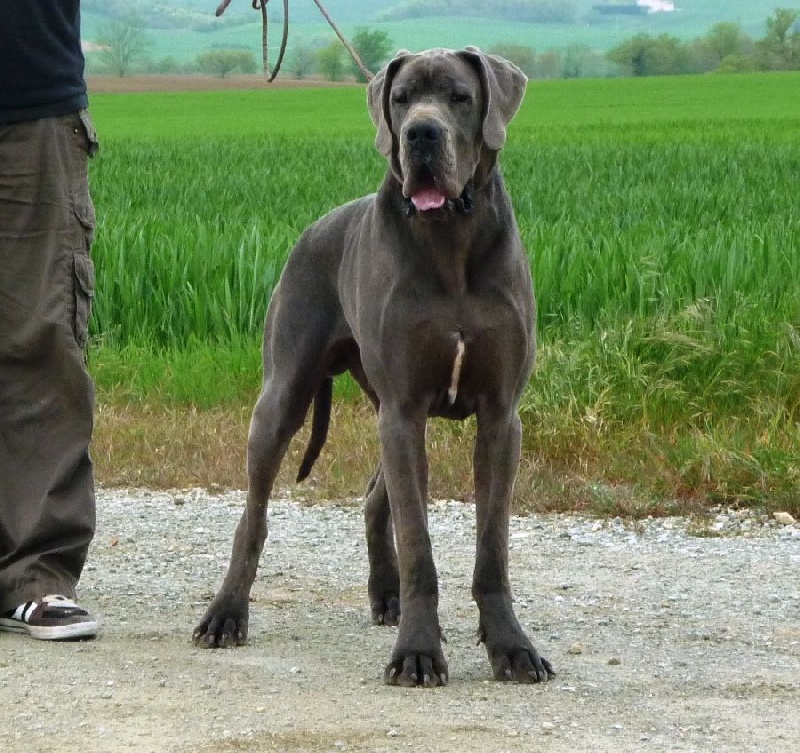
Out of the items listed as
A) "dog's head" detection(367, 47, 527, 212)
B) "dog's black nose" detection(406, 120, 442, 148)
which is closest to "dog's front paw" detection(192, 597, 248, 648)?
"dog's head" detection(367, 47, 527, 212)

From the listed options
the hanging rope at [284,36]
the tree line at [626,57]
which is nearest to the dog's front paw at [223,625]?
the hanging rope at [284,36]

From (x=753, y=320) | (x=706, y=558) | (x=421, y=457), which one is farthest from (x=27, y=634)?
(x=753, y=320)

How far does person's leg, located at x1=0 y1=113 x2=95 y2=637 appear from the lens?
192 inches

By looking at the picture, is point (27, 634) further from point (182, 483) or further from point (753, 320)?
point (753, 320)

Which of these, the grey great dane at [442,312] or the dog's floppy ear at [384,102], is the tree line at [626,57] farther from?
the grey great dane at [442,312]

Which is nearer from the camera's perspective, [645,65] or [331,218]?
[331,218]

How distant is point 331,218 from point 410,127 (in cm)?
90

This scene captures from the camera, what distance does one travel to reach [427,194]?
13.9 feet

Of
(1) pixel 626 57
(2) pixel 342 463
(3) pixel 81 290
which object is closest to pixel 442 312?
(3) pixel 81 290

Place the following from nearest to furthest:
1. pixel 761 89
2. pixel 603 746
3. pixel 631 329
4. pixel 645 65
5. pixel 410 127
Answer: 1. pixel 603 746
2. pixel 410 127
3. pixel 631 329
4. pixel 761 89
5. pixel 645 65

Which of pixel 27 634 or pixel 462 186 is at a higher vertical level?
pixel 462 186

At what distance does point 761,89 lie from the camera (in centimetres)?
6022

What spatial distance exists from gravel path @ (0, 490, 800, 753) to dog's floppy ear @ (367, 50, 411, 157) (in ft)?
4.80

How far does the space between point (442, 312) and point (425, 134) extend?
0.50 meters
